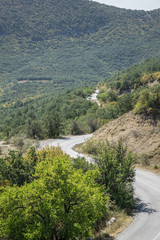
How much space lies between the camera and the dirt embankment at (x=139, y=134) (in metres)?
25.7

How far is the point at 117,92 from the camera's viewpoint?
7969 cm

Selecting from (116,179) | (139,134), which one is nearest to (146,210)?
(116,179)

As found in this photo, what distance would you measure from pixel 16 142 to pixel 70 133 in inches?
550

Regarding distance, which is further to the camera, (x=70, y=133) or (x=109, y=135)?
(x=70, y=133)

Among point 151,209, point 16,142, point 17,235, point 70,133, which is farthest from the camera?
point 70,133

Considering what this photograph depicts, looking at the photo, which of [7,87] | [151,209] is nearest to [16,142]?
[151,209]

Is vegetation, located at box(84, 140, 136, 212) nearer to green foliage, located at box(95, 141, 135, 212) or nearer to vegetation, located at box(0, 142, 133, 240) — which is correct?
green foliage, located at box(95, 141, 135, 212)

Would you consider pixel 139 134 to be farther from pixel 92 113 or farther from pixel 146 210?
pixel 92 113

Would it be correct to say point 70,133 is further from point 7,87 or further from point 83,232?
point 7,87

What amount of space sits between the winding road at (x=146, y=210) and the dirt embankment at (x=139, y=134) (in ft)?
8.10

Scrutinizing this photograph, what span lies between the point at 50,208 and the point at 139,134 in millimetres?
18851

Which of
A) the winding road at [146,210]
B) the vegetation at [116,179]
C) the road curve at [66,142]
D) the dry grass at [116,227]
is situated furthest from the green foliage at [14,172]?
the road curve at [66,142]

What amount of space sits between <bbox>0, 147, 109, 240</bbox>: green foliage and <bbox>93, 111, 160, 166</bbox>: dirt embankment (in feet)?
41.4

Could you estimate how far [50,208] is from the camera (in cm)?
1110
